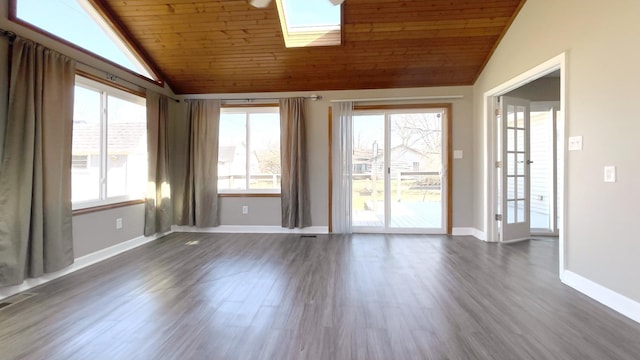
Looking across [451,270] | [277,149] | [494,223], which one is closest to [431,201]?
[494,223]

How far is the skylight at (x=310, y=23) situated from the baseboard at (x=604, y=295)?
362 centimetres

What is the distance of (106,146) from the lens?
3.58m

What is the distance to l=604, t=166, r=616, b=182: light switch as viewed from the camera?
7.29 ft

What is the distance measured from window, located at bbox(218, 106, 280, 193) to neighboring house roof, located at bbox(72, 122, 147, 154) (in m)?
1.21

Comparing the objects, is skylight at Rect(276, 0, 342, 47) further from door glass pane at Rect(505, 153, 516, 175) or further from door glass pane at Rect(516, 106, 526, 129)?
door glass pane at Rect(505, 153, 516, 175)

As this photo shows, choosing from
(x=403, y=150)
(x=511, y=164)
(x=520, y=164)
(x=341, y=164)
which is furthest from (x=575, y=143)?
(x=341, y=164)

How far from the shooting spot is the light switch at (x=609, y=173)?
7.29 feet

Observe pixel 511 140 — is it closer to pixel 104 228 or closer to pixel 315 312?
pixel 315 312

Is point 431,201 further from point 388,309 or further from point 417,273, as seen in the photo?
point 388,309

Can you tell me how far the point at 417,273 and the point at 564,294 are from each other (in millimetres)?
1189

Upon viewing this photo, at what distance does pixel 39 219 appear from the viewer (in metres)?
2.58

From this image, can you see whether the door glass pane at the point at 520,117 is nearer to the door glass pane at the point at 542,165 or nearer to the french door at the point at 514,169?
the french door at the point at 514,169

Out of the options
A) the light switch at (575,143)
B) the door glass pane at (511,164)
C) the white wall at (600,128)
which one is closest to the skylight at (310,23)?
the white wall at (600,128)

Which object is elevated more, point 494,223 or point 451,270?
point 494,223
